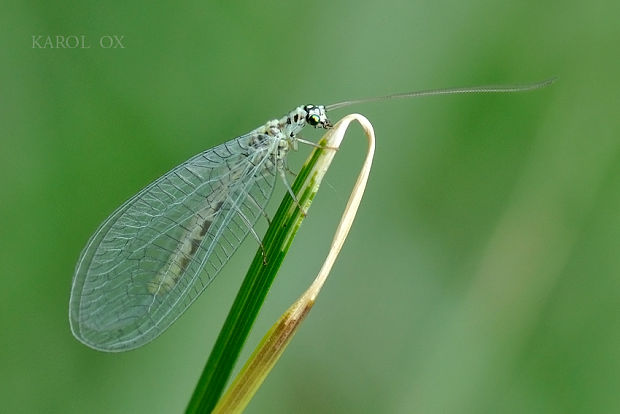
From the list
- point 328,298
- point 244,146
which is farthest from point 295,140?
point 328,298

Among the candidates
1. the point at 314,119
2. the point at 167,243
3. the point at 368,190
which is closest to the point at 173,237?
the point at 167,243

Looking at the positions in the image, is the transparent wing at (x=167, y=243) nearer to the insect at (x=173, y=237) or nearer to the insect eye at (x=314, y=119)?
the insect at (x=173, y=237)

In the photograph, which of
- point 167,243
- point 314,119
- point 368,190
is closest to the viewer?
point 167,243

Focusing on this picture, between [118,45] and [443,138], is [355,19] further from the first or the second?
[118,45]

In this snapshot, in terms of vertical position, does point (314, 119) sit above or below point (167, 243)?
above

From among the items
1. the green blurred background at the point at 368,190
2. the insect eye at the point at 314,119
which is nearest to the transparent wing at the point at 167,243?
the insect eye at the point at 314,119

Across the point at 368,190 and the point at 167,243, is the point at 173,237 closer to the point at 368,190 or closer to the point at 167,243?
the point at 167,243

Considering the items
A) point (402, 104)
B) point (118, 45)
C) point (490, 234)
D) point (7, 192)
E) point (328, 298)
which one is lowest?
point (328, 298)
